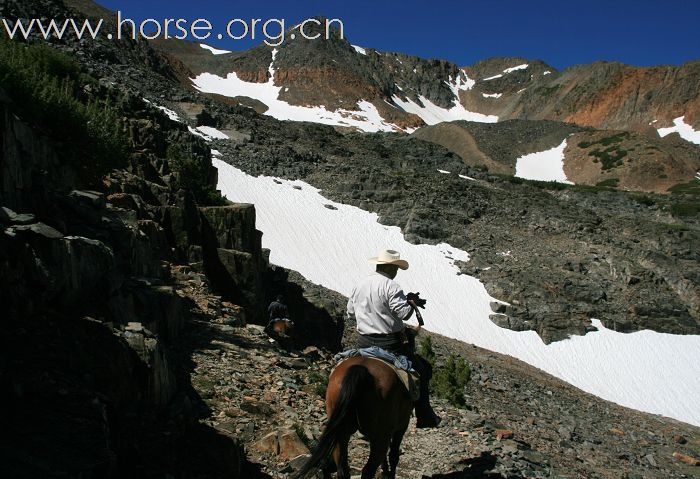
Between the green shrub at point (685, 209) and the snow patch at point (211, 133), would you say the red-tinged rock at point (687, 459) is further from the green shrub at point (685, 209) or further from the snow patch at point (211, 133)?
the green shrub at point (685, 209)

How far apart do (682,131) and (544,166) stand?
133 feet

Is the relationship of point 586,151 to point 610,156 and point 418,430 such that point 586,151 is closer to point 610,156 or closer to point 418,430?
point 610,156

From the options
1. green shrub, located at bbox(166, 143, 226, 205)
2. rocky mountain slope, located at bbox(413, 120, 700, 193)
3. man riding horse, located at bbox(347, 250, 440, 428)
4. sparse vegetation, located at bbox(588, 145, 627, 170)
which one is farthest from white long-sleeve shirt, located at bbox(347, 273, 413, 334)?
sparse vegetation, located at bbox(588, 145, 627, 170)

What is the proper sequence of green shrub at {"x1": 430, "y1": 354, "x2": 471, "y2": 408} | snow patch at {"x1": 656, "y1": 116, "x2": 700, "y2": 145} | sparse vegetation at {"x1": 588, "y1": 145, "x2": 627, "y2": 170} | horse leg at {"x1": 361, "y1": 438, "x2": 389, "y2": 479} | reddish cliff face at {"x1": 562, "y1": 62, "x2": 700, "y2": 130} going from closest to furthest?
1. horse leg at {"x1": 361, "y1": 438, "x2": 389, "y2": 479}
2. green shrub at {"x1": 430, "y1": 354, "x2": 471, "y2": 408}
3. sparse vegetation at {"x1": 588, "y1": 145, "x2": 627, "y2": 170}
4. snow patch at {"x1": 656, "y1": 116, "x2": 700, "y2": 145}
5. reddish cliff face at {"x1": 562, "y1": 62, "x2": 700, "y2": 130}

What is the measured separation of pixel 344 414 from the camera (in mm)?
5688

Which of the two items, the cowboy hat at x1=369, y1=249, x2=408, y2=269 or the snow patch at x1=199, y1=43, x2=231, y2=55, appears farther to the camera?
the snow patch at x1=199, y1=43, x2=231, y2=55

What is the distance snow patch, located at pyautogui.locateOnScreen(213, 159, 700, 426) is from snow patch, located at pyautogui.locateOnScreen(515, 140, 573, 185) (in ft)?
169

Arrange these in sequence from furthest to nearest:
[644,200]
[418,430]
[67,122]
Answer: [644,200] < [67,122] < [418,430]

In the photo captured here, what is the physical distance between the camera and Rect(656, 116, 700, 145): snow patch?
100438 millimetres

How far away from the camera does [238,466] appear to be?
600 centimetres

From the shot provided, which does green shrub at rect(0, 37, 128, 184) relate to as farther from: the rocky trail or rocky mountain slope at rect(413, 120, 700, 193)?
rocky mountain slope at rect(413, 120, 700, 193)

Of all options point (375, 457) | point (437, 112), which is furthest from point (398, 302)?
point (437, 112)

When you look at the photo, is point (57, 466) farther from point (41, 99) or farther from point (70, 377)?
point (41, 99)

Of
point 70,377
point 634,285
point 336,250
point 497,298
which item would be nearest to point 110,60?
point 336,250
